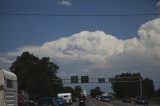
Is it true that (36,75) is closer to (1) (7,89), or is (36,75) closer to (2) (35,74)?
(2) (35,74)

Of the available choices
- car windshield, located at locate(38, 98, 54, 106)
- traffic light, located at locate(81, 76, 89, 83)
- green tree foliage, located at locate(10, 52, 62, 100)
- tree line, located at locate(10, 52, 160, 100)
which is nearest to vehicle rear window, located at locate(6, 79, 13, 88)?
car windshield, located at locate(38, 98, 54, 106)

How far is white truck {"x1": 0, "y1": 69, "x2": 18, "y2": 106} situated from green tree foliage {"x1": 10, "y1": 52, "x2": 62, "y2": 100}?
253 ft

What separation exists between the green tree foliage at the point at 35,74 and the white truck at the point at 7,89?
253ft

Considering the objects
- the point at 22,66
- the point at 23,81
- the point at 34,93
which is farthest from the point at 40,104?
the point at 22,66

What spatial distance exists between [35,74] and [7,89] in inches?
4002

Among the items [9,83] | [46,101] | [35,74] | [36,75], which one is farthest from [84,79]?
[9,83]

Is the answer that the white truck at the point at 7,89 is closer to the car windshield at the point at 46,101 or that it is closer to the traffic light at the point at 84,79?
the car windshield at the point at 46,101

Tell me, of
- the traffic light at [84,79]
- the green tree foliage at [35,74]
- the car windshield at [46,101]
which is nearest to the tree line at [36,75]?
the green tree foliage at [35,74]

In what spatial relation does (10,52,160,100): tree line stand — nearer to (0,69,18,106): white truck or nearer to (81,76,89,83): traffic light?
(81,76,89,83): traffic light

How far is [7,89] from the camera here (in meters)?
13.1

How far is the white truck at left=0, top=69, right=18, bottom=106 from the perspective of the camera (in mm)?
12328

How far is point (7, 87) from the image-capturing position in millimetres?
→ 13133

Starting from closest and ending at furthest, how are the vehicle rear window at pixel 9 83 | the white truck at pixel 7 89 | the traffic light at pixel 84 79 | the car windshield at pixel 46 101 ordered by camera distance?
the white truck at pixel 7 89 < the vehicle rear window at pixel 9 83 < the car windshield at pixel 46 101 < the traffic light at pixel 84 79

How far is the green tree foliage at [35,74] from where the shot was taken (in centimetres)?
10131
